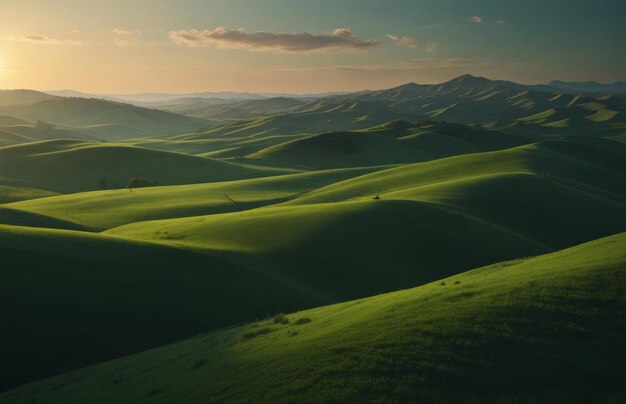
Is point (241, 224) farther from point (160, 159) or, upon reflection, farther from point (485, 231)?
point (160, 159)

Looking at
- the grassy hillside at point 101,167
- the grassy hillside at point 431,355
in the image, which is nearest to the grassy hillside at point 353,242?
the grassy hillside at point 431,355

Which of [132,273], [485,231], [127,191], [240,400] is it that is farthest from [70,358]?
[127,191]

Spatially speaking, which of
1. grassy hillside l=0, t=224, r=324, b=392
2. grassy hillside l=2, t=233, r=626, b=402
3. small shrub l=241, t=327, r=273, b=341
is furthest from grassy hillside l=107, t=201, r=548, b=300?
grassy hillside l=2, t=233, r=626, b=402

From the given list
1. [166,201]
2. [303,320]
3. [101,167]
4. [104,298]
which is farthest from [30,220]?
[101,167]

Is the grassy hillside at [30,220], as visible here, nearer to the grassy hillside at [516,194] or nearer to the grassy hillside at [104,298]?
the grassy hillside at [104,298]

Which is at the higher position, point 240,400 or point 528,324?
point 528,324

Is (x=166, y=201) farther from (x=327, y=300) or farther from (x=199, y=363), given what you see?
(x=199, y=363)
